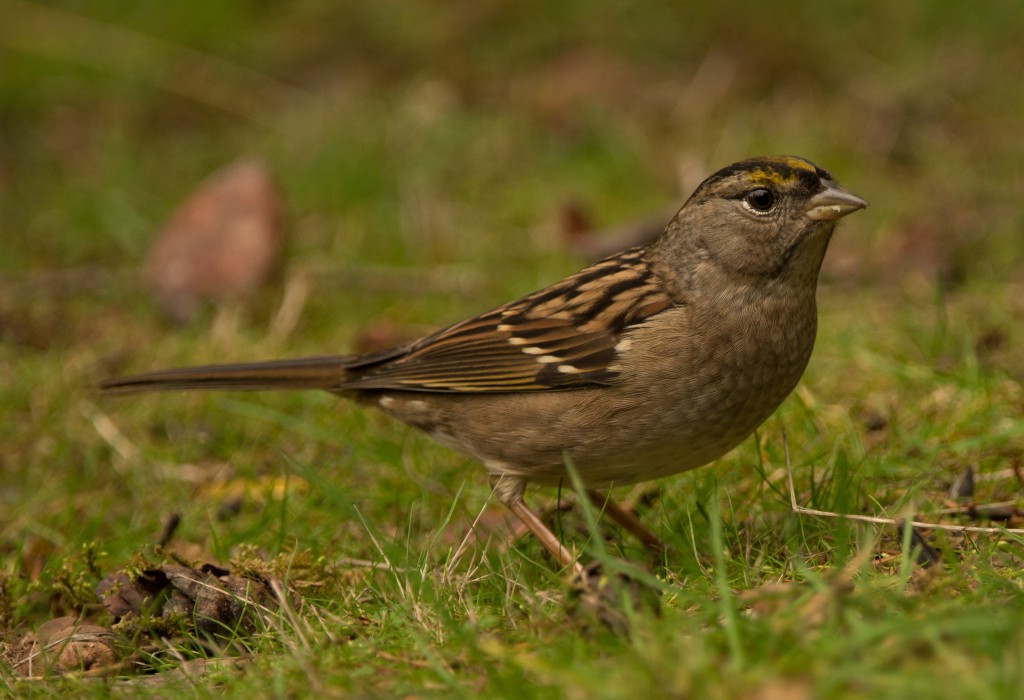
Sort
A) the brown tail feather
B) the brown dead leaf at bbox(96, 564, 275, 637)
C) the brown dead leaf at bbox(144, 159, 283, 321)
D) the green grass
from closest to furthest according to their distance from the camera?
the green grass, the brown dead leaf at bbox(96, 564, 275, 637), the brown tail feather, the brown dead leaf at bbox(144, 159, 283, 321)

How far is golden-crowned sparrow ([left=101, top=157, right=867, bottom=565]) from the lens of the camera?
12.1 feet

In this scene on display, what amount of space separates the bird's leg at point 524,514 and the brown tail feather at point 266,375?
0.73 m

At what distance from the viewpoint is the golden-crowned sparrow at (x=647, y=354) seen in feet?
12.1

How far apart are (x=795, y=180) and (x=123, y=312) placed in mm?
3727

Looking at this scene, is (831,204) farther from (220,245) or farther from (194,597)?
(220,245)

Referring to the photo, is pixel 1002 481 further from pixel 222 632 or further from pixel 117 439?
pixel 117 439

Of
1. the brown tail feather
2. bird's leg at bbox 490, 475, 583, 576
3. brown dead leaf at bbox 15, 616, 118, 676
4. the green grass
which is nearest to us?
the green grass

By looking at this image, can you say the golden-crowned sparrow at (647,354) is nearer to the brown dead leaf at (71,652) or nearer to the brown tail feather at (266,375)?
the brown tail feather at (266,375)

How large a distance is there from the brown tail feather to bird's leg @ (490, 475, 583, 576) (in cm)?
73

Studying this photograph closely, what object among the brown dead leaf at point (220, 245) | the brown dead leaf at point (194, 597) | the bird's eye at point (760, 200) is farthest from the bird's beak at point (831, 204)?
the brown dead leaf at point (220, 245)

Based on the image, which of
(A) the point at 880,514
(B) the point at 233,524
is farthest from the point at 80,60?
(A) the point at 880,514

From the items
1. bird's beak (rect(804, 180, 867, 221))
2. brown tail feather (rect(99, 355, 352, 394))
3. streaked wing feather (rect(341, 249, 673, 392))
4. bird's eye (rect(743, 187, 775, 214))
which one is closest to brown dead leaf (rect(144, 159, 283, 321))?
brown tail feather (rect(99, 355, 352, 394))

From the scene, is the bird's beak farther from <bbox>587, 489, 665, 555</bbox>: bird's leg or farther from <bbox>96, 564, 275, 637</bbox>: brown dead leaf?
<bbox>96, 564, 275, 637</bbox>: brown dead leaf

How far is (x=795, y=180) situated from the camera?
386cm
